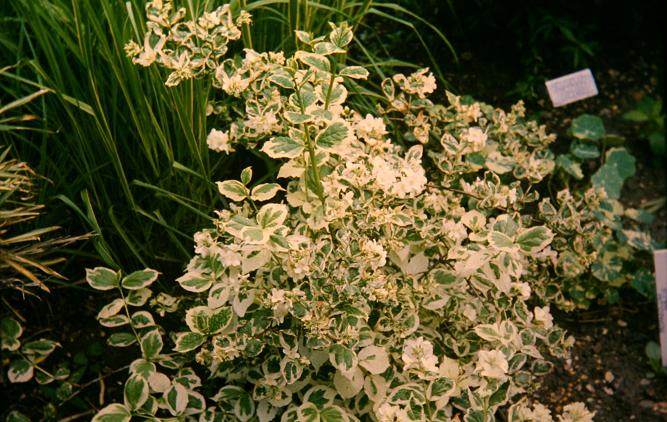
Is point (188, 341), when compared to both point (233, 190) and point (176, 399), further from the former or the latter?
point (233, 190)

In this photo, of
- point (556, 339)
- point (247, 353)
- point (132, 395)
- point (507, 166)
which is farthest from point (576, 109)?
point (132, 395)

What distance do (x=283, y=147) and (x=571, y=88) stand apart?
4.08ft

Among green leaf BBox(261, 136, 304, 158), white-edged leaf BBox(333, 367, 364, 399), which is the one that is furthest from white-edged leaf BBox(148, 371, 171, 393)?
green leaf BBox(261, 136, 304, 158)

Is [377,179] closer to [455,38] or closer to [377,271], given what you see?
Answer: [377,271]

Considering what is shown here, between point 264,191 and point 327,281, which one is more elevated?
point 264,191

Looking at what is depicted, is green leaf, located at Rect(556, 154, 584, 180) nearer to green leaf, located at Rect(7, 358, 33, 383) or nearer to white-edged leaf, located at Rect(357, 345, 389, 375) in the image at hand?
white-edged leaf, located at Rect(357, 345, 389, 375)

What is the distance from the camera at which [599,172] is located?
2100mm

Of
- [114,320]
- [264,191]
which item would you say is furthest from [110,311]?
[264,191]

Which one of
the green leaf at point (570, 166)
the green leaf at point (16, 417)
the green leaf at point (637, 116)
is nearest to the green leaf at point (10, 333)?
the green leaf at point (16, 417)

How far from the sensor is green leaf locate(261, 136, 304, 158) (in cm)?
128

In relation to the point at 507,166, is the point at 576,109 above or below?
below

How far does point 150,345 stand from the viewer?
57.7 inches

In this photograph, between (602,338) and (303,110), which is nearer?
(303,110)

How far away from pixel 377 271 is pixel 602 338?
98 cm
